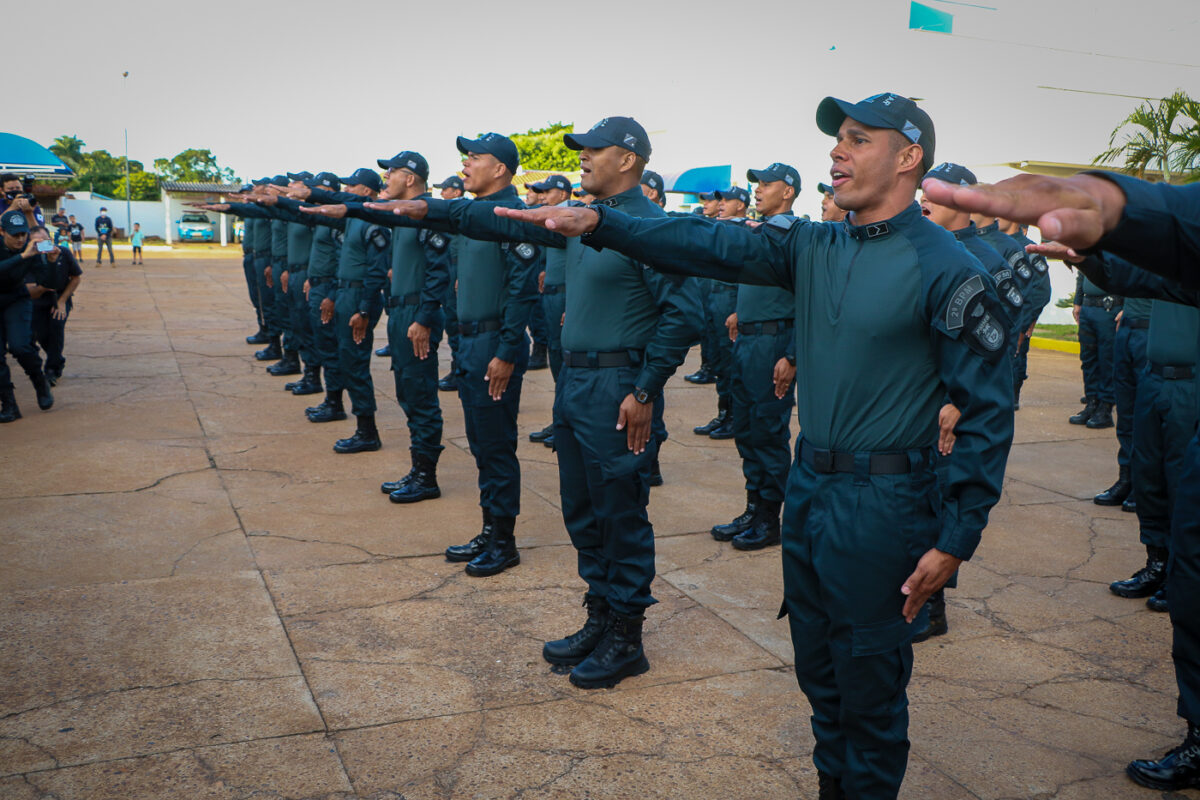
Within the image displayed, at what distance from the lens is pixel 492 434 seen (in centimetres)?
518

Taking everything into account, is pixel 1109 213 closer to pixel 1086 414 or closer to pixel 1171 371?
pixel 1171 371

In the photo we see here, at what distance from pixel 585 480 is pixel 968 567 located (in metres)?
2.61

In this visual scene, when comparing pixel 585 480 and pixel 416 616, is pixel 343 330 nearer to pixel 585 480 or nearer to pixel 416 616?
pixel 416 616

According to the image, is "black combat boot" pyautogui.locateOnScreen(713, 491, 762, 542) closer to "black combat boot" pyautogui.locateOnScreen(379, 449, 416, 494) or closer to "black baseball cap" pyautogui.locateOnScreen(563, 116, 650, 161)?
"black combat boot" pyautogui.locateOnScreen(379, 449, 416, 494)

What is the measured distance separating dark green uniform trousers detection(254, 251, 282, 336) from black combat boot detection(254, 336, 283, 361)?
0.13 metres

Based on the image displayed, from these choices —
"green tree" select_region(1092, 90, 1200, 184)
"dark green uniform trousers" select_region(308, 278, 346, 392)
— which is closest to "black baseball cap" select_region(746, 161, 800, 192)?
"dark green uniform trousers" select_region(308, 278, 346, 392)

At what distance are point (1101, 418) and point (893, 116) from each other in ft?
27.2

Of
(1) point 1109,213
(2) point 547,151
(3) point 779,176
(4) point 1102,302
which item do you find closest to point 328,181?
(3) point 779,176

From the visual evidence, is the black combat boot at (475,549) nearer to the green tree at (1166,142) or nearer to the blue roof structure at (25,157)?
the green tree at (1166,142)

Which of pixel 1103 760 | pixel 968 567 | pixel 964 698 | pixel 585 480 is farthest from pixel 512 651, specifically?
pixel 968 567

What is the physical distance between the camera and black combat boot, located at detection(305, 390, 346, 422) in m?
8.82

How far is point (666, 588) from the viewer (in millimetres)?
4949

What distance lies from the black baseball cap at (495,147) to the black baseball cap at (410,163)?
5.41 feet

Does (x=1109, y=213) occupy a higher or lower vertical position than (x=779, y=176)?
lower
